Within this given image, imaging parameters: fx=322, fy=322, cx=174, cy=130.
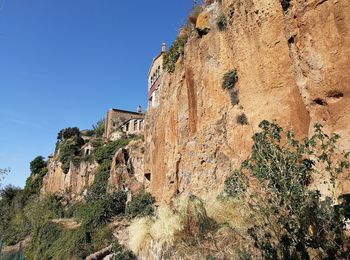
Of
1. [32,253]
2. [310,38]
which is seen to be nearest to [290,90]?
[310,38]

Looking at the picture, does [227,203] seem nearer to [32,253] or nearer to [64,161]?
[32,253]

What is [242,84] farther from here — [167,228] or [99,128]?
[99,128]

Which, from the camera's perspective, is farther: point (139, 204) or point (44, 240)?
point (44, 240)

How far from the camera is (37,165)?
6738cm

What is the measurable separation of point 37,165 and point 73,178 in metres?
29.4

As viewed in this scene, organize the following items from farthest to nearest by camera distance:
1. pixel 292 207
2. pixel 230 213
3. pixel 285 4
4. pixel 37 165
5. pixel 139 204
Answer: pixel 37 165 < pixel 139 204 < pixel 285 4 < pixel 230 213 < pixel 292 207

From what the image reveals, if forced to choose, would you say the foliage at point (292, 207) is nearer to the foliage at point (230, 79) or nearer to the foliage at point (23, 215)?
the foliage at point (230, 79)

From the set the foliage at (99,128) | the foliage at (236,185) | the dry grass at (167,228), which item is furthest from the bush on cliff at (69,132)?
the foliage at (236,185)

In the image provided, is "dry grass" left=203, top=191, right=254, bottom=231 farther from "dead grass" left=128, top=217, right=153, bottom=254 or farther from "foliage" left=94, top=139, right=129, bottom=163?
"foliage" left=94, top=139, right=129, bottom=163

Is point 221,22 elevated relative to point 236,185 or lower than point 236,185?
elevated

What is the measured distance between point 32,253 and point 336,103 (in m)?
27.7

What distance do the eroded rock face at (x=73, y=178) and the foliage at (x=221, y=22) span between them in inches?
1036

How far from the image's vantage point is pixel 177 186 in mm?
16125

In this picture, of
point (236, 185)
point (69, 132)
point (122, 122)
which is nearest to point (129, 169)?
point (236, 185)
